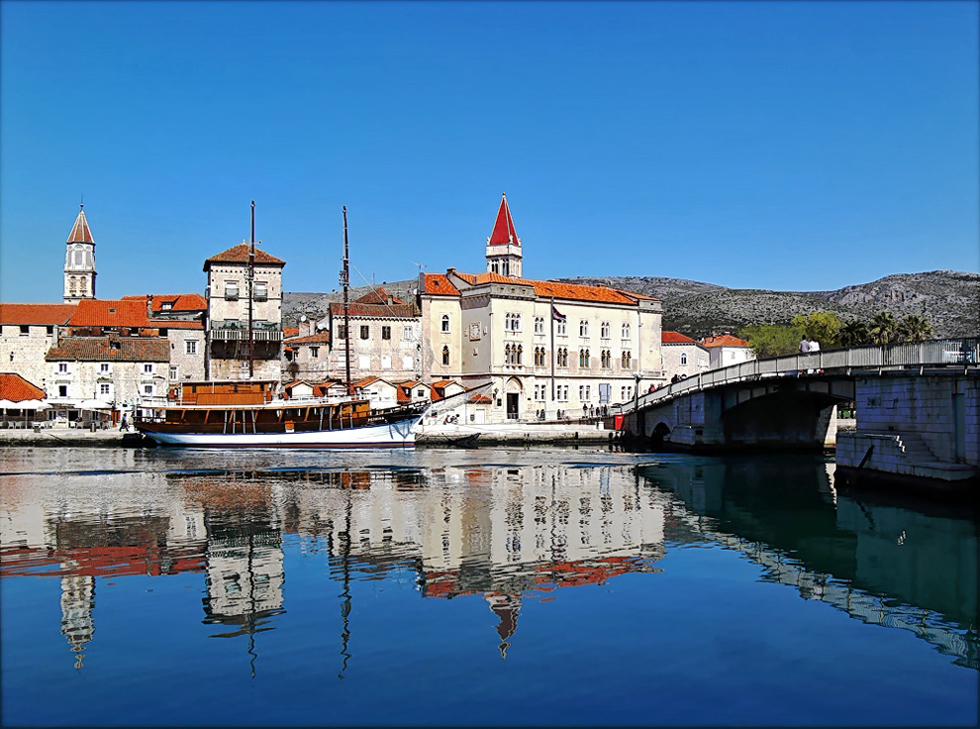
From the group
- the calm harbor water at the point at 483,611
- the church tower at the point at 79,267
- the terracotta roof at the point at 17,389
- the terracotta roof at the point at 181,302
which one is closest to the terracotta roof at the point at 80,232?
the church tower at the point at 79,267

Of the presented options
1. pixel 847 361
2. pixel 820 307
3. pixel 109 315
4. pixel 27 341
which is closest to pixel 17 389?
pixel 27 341

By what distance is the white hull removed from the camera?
66.9 metres

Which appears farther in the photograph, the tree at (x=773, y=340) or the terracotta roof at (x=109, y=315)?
the tree at (x=773, y=340)

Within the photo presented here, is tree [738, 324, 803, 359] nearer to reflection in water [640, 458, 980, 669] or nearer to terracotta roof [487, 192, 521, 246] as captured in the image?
terracotta roof [487, 192, 521, 246]

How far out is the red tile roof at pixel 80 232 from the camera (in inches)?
4840

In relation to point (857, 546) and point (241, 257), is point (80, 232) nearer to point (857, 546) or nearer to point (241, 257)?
point (241, 257)

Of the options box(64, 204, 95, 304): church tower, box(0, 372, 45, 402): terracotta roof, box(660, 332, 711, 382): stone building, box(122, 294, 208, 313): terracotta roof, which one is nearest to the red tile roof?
box(64, 204, 95, 304): church tower

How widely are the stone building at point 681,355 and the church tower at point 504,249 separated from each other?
69.6 ft

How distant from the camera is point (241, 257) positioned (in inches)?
3435

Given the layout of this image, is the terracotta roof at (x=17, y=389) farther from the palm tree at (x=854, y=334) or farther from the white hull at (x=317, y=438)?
the palm tree at (x=854, y=334)

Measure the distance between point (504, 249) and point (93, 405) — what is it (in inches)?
1674

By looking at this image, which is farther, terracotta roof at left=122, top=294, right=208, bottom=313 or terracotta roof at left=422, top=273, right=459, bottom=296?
terracotta roof at left=122, top=294, right=208, bottom=313

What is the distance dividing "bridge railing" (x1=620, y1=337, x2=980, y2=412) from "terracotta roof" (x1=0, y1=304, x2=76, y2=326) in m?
→ 55.5

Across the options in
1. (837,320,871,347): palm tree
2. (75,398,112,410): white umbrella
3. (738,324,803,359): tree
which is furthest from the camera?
(738,324,803,359): tree
